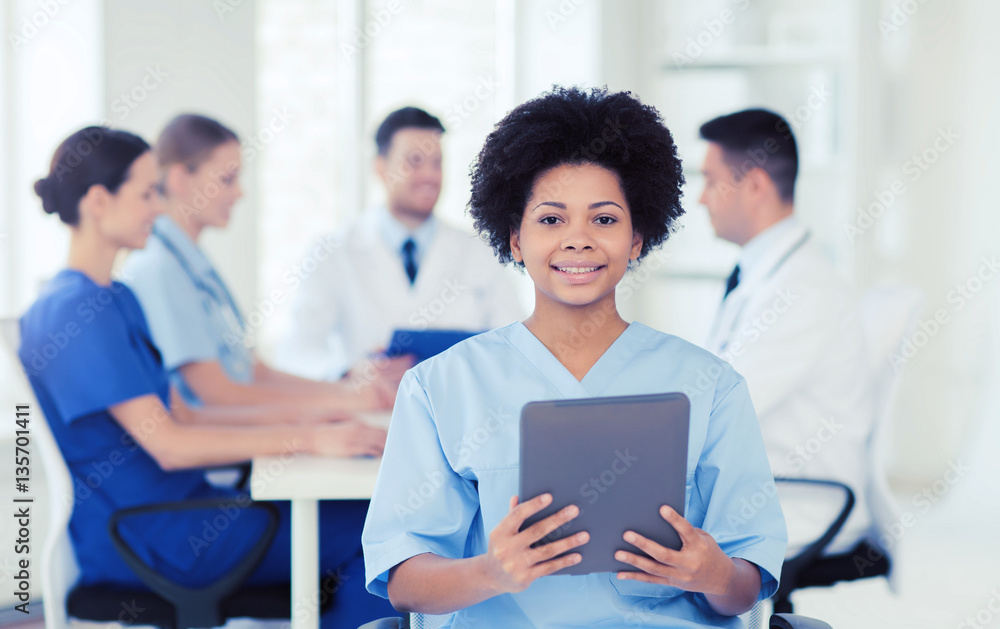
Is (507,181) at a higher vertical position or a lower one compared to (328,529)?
higher

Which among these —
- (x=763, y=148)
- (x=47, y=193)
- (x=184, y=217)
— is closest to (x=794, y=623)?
(x=763, y=148)

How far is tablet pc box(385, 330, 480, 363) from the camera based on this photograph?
2145mm

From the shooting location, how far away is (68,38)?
11.3 feet

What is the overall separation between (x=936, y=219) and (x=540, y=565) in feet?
12.0

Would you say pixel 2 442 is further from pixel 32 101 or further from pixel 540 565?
pixel 540 565

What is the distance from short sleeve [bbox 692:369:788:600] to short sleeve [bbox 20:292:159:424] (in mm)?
1252

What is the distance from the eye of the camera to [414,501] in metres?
1.19

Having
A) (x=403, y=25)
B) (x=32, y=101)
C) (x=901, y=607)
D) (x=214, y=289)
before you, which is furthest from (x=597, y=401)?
(x=403, y=25)

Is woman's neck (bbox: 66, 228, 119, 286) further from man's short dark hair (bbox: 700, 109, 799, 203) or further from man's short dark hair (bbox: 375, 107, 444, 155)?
man's short dark hair (bbox: 700, 109, 799, 203)

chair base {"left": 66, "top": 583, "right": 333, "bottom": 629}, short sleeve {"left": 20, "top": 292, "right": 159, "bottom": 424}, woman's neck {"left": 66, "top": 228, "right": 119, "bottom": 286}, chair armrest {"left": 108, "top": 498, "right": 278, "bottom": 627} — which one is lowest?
chair base {"left": 66, "top": 583, "right": 333, "bottom": 629}

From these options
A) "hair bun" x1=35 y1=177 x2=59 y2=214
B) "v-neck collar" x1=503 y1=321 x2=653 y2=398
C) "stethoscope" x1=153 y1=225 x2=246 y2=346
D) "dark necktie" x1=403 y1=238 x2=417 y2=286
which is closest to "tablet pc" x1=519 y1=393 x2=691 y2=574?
"v-neck collar" x1=503 y1=321 x2=653 y2=398

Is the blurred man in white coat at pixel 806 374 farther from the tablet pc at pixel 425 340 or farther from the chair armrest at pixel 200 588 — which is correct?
the chair armrest at pixel 200 588

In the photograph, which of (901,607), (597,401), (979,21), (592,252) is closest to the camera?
(597,401)

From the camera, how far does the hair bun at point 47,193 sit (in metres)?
2.03
